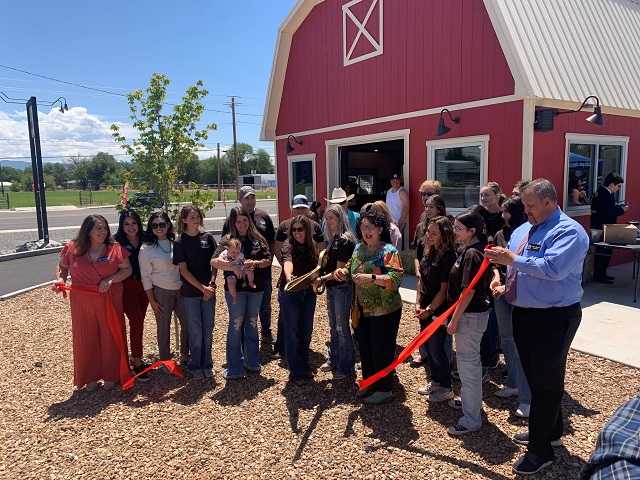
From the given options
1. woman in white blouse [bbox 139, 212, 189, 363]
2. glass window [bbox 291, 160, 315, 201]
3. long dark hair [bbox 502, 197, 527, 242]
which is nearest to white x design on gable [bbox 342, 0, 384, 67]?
glass window [bbox 291, 160, 315, 201]

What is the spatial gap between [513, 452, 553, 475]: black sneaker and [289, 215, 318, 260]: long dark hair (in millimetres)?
2244

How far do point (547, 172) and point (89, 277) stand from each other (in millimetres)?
6434

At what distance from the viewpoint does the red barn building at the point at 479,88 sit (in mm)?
6969

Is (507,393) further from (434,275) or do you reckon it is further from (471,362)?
(434,275)

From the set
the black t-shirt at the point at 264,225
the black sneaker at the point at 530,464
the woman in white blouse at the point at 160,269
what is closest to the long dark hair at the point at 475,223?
the black sneaker at the point at 530,464

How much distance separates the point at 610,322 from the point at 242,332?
442cm

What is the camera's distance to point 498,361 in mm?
4566

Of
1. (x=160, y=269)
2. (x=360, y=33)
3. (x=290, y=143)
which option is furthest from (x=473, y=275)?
(x=290, y=143)

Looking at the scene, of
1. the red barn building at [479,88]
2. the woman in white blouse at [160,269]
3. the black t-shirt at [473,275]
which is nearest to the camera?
the black t-shirt at [473,275]

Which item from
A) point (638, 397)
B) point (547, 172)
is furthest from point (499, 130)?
point (638, 397)

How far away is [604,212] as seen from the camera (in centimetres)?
747

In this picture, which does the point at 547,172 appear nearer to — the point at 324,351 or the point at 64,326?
the point at 324,351

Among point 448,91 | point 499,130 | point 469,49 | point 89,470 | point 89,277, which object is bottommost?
point 89,470

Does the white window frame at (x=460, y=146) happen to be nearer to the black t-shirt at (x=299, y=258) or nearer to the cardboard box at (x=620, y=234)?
the cardboard box at (x=620, y=234)
